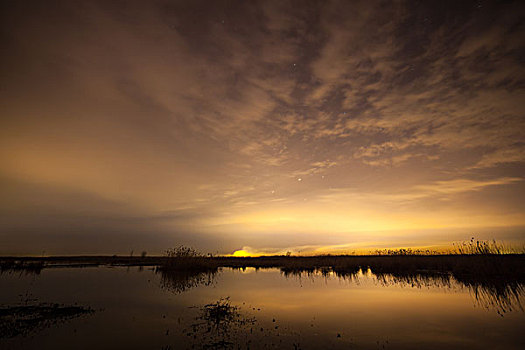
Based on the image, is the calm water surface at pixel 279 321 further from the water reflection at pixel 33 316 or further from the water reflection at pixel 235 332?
the water reflection at pixel 33 316

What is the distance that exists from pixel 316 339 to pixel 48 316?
10.5m

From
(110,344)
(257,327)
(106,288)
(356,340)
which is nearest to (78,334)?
(110,344)

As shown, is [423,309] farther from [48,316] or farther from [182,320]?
[48,316]

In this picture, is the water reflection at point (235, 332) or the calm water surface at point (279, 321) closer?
the water reflection at point (235, 332)

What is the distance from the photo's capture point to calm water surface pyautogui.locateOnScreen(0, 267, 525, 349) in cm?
782

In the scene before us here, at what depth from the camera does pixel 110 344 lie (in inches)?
302

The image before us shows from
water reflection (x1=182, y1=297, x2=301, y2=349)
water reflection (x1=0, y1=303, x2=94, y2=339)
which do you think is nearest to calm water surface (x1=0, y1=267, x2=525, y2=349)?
water reflection (x1=182, y1=297, x2=301, y2=349)

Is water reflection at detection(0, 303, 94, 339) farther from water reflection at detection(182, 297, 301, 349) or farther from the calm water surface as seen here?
water reflection at detection(182, 297, 301, 349)

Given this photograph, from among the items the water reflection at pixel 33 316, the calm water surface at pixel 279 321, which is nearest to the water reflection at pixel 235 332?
the calm water surface at pixel 279 321

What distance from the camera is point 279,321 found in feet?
34.1

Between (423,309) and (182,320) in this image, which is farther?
(423,309)

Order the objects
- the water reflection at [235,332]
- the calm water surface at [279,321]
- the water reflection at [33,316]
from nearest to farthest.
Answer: the water reflection at [235,332] → the calm water surface at [279,321] → the water reflection at [33,316]

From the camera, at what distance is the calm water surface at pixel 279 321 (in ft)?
25.7

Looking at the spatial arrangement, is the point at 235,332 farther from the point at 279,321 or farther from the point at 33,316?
the point at 33,316
